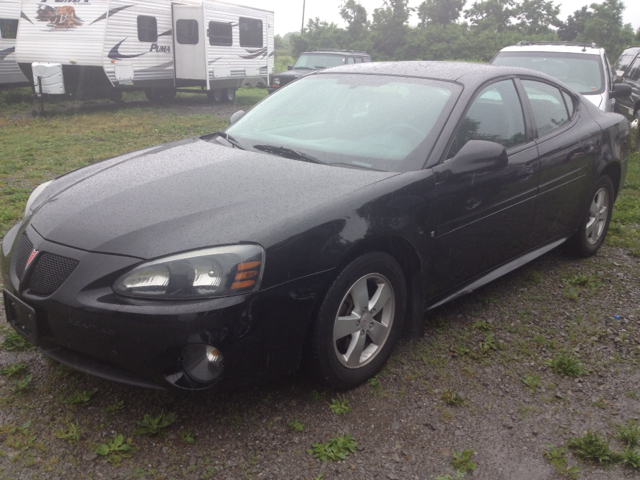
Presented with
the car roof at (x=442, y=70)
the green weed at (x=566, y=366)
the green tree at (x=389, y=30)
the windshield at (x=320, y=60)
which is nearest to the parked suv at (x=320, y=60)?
the windshield at (x=320, y=60)

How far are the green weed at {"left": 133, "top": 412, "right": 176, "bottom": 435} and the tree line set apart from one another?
40388 mm

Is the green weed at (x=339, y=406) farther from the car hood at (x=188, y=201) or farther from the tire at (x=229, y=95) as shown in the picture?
the tire at (x=229, y=95)

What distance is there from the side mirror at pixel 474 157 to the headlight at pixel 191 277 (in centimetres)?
145

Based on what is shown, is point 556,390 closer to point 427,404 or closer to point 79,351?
point 427,404

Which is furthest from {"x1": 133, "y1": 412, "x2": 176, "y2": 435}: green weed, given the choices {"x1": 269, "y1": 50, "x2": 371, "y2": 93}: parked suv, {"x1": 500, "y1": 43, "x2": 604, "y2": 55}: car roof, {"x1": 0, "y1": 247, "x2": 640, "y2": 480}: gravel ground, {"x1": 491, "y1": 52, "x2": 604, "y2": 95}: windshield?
{"x1": 269, "y1": 50, "x2": 371, "y2": 93}: parked suv

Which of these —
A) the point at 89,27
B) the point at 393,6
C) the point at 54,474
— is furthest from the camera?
the point at 393,6

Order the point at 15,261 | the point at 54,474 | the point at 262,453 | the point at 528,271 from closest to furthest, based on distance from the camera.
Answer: the point at 54,474
the point at 262,453
the point at 15,261
the point at 528,271

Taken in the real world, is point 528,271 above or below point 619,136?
below

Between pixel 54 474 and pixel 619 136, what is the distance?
16.0 feet

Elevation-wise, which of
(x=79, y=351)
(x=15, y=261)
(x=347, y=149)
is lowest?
(x=79, y=351)

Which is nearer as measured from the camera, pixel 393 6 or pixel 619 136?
pixel 619 136

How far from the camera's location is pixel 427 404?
3.03 meters

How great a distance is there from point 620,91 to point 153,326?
871cm

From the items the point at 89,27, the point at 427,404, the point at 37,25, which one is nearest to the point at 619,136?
the point at 427,404
